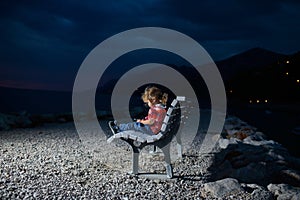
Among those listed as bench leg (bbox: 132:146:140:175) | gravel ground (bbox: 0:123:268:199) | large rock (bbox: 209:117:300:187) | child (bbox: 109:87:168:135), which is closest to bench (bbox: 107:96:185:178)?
bench leg (bbox: 132:146:140:175)

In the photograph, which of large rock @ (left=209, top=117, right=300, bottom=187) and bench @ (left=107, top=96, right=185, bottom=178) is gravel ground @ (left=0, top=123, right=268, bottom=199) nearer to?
large rock @ (left=209, top=117, right=300, bottom=187)

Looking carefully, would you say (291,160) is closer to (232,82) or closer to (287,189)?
(287,189)

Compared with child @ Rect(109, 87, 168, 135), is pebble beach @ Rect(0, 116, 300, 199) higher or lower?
lower

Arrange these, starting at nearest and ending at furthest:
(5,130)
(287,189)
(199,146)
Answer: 1. (287,189)
2. (199,146)
3. (5,130)

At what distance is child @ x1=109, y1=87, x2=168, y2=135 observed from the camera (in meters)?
4.52

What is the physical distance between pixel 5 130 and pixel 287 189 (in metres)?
8.40

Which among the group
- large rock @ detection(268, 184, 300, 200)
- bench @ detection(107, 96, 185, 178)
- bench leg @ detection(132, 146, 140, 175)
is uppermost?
bench @ detection(107, 96, 185, 178)

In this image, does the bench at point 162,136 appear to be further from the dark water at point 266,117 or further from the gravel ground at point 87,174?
the dark water at point 266,117

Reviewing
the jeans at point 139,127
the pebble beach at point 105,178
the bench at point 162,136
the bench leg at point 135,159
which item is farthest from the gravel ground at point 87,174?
the jeans at point 139,127

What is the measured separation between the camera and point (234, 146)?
21.9 ft

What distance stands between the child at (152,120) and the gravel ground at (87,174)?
787mm

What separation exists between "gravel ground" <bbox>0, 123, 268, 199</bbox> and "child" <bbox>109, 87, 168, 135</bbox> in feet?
2.58

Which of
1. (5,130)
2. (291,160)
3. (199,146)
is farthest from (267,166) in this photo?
(5,130)

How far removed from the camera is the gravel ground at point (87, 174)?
12.1 feet
